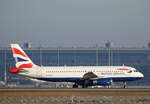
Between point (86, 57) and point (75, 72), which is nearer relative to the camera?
point (75, 72)

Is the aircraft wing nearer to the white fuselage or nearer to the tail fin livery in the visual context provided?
the white fuselage

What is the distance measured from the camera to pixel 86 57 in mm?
158625

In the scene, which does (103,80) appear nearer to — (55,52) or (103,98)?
(103,98)

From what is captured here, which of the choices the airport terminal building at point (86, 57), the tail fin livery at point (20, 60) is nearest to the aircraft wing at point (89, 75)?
the tail fin livery at point (20, 60)

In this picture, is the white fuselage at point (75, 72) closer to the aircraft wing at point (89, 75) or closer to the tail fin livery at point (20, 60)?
the aircraft wing at point (89, 75)

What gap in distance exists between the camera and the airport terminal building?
499ft

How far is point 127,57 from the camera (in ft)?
516

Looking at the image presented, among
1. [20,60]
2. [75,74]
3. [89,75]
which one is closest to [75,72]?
[75,74]

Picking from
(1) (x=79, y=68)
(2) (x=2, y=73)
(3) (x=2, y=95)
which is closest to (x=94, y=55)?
(2) (x=2, y=73)

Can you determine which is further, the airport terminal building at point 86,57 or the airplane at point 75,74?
the airport terminal building at point 86,57

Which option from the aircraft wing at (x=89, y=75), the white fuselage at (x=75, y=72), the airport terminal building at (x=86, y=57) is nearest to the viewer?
the aircraft wing at (x=89, y=75)

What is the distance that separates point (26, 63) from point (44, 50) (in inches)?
3283

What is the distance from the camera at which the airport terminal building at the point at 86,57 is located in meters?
152

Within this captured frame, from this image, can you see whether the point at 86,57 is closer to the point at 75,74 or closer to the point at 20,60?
the point at 75,74
